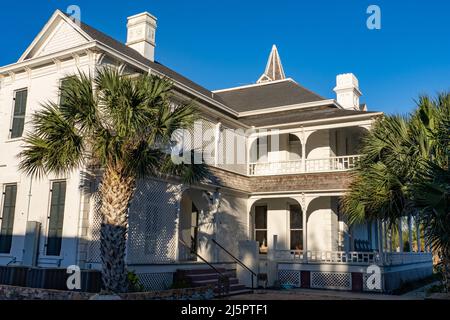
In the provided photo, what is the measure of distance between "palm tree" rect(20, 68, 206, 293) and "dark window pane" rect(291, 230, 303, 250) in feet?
35.3

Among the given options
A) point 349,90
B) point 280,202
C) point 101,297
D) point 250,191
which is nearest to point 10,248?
point 101,297

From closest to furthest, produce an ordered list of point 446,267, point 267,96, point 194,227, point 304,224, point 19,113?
point 446,267 < point 19,113 < point 304,224 < point 194,227 < point 267,96

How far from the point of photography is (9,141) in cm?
1619

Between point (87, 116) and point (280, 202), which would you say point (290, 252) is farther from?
point (87, 116)

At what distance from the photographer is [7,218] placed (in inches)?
620

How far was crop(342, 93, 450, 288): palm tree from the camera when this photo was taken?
10977 mm

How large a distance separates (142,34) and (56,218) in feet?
33.1

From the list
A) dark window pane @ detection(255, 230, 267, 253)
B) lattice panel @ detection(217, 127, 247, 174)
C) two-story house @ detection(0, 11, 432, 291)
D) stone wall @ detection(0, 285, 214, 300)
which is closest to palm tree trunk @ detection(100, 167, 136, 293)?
stone wall @ detection(0, 285, 214, 300)

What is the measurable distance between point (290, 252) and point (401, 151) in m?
7.26

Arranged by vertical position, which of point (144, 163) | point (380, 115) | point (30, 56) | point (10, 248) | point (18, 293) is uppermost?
point (30, 56)

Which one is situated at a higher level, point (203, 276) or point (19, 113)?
point (19, 113)

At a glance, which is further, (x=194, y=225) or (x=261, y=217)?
(x=261, y=217)

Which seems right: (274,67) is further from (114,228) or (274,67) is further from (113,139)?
(114,228)

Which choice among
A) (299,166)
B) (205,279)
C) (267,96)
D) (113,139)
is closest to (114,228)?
(113,139)
